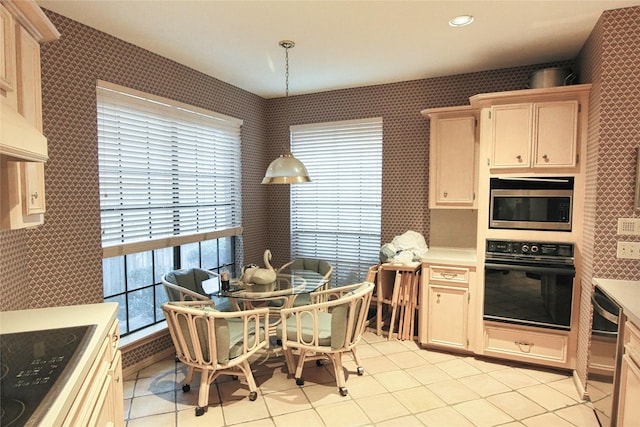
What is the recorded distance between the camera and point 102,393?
5.42 ft

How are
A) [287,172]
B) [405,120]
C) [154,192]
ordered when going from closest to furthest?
[287,172], [154,192], [405,120]

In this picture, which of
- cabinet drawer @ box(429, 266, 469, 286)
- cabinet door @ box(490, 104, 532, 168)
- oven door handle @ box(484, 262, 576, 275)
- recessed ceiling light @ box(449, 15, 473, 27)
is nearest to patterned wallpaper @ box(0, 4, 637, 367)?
oven door handle @ box(484, 262, 576, 275)

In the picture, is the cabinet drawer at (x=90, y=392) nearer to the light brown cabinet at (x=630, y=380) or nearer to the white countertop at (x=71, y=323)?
the white countertop at (x=71, y=323)

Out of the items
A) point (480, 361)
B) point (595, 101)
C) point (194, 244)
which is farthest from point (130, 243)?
point (595, 101)

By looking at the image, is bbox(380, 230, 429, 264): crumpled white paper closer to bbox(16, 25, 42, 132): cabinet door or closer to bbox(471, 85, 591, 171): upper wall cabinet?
bbox(471, 85, 591, 171): upper wall cabinet

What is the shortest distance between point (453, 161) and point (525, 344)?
172cm

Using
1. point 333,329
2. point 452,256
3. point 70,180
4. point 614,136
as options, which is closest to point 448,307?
point 452,256

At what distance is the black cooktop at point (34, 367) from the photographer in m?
1.14

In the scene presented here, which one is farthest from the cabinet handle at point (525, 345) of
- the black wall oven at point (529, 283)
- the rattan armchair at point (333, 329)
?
the rattan armchair at point (333, 329)

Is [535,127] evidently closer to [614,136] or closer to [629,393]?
[614,136]

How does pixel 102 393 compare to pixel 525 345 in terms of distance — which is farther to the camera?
pixel 525 345

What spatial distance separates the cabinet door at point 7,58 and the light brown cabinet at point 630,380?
9.95 ft

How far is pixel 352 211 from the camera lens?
14.8 ft

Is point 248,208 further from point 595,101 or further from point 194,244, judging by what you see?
point 595,101
